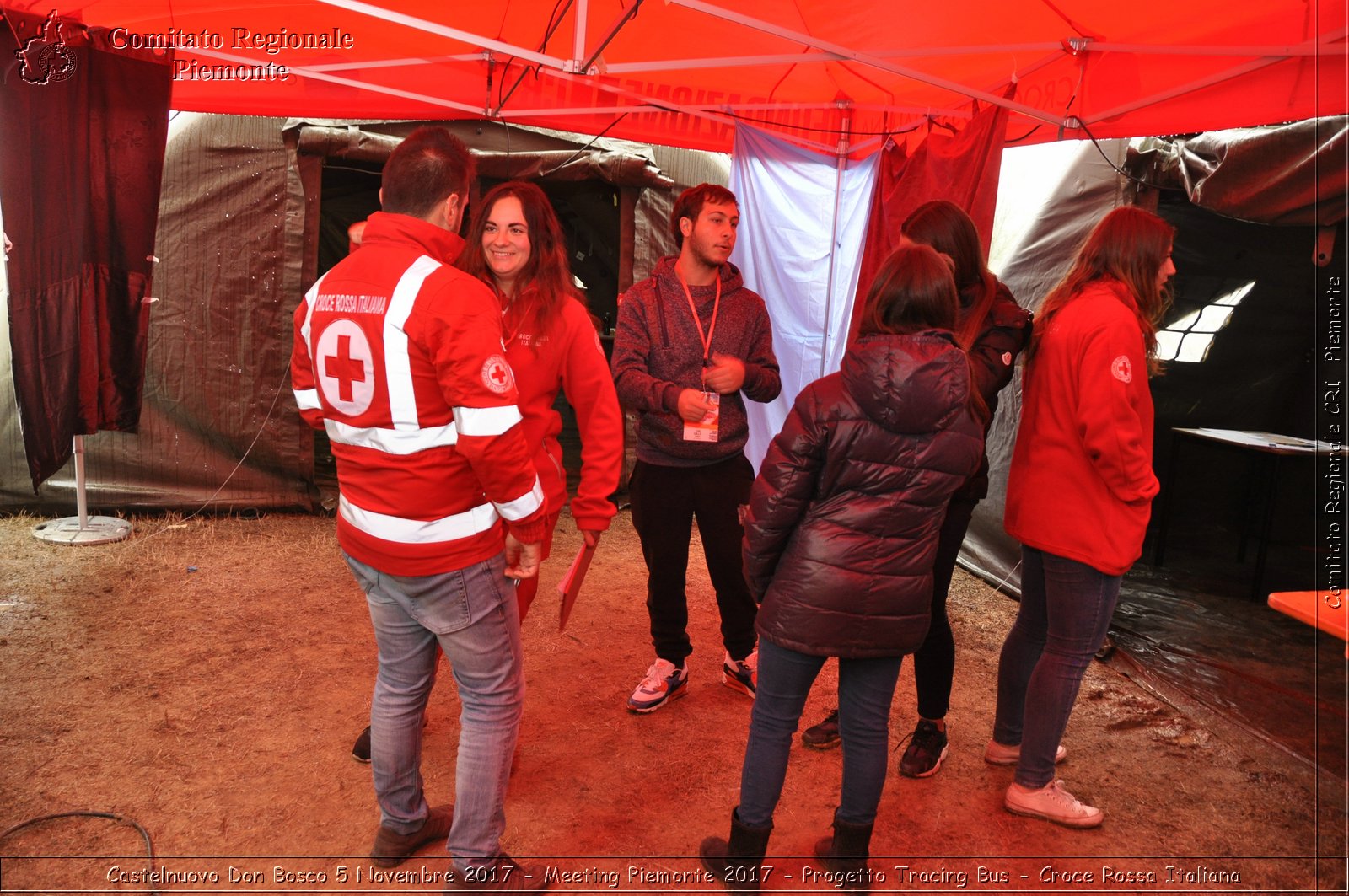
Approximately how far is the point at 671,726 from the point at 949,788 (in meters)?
0.91

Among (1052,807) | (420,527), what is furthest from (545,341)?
(1052,807)

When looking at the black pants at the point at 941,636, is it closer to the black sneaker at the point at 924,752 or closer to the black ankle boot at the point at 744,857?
the black sneaker at the point at 924,752

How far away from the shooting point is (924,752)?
2.78 metres

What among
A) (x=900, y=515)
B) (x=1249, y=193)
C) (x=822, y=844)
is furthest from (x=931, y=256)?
(x=1249, y=193)

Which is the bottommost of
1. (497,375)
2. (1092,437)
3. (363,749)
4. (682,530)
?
(363,749)

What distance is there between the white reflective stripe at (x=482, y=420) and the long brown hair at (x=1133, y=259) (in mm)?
1573

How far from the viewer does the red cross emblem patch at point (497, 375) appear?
176 centimetres

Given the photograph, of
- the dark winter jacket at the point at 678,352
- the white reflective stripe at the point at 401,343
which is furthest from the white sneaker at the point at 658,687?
the white reflective stripe at the point at 401,343

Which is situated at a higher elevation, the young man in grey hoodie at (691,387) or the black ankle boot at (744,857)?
the young man in grey hoodie at (691,387)

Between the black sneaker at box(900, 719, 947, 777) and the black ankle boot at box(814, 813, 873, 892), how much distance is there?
613 millimetres

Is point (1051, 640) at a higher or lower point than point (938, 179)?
lower

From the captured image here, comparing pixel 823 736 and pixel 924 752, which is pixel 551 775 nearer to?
pixel 823 736

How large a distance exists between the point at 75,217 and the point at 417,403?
318 centimetres

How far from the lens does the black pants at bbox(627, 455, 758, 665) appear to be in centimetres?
300
